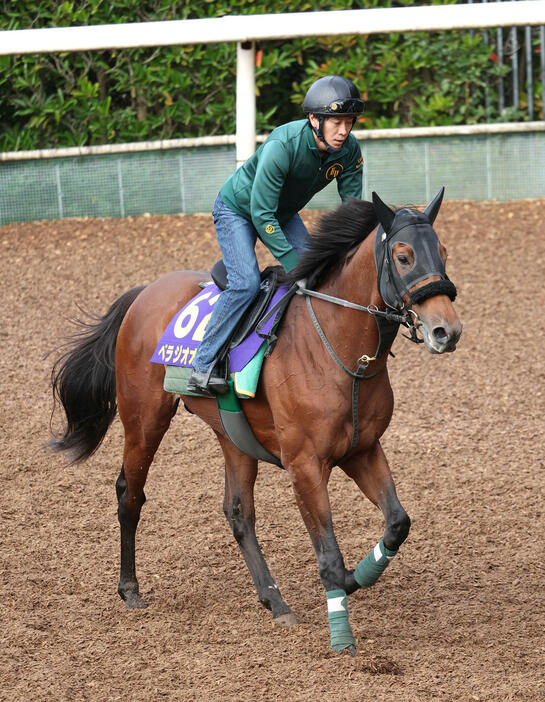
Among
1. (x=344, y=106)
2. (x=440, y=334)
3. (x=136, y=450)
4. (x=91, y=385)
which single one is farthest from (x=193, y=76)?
(x=440, y=334)

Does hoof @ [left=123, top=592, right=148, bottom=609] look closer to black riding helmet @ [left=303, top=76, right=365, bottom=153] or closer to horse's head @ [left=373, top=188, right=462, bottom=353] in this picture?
horse's head @ [left=373, top=188, right=462, bottom=353]

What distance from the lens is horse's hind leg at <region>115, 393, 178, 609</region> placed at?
18.6 feet

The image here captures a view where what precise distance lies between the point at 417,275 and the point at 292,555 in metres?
2.44

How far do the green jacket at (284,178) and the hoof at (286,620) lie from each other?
5.75 feet

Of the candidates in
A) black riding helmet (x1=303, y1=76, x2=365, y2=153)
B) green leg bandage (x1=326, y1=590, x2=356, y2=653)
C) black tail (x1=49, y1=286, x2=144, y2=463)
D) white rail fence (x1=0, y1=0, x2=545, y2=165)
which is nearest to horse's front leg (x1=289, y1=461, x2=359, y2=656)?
green leg bandage (x1=326, y1=590, x2=356, y2=653)

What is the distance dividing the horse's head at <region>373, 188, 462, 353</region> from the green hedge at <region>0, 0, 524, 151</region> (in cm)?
874

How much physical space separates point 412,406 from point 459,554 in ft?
8.55

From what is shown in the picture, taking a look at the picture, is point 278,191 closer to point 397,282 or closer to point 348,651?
point 397,282

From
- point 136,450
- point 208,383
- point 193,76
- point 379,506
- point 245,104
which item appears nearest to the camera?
point 379,506

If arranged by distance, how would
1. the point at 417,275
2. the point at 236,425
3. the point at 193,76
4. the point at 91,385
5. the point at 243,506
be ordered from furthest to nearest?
1. the point at 193,76
2. the point at 91,385
3. the point at 243,506
4. the point at 236,425
5. the point at 417,275

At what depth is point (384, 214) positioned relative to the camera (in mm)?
4309

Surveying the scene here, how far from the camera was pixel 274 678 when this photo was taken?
14.4 feet

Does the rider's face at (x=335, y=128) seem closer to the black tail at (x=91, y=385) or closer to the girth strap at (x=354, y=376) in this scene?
the girth strap at (x=354, y=376)

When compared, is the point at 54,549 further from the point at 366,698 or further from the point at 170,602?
the point at 366,698
